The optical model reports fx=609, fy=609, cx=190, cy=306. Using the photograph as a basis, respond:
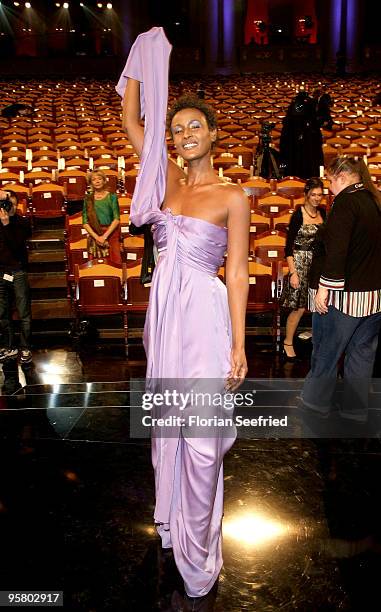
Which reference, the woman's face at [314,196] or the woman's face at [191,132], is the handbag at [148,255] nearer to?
the woman's face at [191,132]

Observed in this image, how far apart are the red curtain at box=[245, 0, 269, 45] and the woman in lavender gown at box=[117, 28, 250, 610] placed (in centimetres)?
2116

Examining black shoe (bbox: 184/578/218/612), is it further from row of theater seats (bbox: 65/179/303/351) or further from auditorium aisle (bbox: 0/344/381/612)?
row of theater seats (bbox: 65/179/303/351)

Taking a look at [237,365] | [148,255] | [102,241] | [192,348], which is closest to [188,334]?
[192,348]

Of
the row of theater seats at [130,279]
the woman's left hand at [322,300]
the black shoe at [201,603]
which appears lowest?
the black shoe at [201,603]

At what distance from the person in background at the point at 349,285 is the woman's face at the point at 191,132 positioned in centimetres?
138

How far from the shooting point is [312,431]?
11.5ft

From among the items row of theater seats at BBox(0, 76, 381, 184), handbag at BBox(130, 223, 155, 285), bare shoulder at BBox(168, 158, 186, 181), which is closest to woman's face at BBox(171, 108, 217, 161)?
bare shoulder at BBox(168, 158, 186, 181)

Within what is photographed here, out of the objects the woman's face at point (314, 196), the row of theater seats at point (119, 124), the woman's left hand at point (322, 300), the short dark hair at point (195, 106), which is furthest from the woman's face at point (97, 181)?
the short dark hair at point (195, 106)

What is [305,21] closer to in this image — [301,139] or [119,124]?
[119,124]

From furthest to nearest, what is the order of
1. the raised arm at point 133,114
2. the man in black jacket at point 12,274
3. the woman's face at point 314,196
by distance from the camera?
1. the man in black jacket at point 12,274
2. the woman's face at point 314,196
3. the raised arm at point 133,114

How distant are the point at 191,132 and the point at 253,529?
1.65m

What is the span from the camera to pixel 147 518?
2.68 m

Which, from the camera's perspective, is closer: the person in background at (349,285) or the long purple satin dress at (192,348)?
the long purple satin dress at (192,348)

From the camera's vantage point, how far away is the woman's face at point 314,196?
4.43 m
